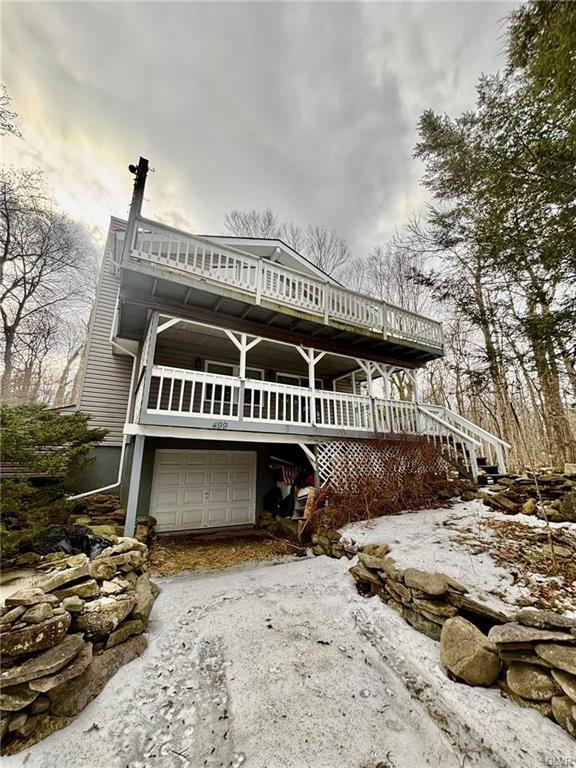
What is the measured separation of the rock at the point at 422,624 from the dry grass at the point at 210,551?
8.87 ft

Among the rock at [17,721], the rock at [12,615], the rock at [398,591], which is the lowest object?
the rock at [17,721]

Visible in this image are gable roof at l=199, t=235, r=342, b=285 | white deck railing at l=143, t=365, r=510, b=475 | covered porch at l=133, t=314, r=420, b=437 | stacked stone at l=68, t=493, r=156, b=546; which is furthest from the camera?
gable roof at l=199, t=235, r=342, b=285

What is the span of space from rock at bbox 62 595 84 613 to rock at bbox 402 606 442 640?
2.88 m

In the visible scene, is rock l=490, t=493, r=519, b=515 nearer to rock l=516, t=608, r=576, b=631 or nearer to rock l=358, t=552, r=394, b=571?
rock l=358, t=552, r=394, b=571

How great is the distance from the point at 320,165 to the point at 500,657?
1178 cm

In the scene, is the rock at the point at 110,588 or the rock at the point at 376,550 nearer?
the rock at the point at 110,588

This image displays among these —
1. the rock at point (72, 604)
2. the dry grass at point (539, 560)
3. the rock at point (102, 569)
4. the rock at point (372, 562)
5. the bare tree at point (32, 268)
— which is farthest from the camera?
the bare tree at point (32, 268)

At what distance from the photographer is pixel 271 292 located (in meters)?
6.56

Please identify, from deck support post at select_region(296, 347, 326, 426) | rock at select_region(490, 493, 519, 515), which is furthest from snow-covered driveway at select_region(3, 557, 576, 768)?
deck support post at select_region(296, 347, 326, 426)

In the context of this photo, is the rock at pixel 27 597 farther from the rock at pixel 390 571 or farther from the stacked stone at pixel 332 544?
the stacked stone at pixel 332 544

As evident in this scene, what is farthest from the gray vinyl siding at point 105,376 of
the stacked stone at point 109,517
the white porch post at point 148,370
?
the white porch post at point 148,370

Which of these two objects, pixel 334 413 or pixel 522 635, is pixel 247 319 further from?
pixel 522 635

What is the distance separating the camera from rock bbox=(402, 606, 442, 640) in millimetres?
2602

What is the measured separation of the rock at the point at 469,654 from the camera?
6.85 feet
